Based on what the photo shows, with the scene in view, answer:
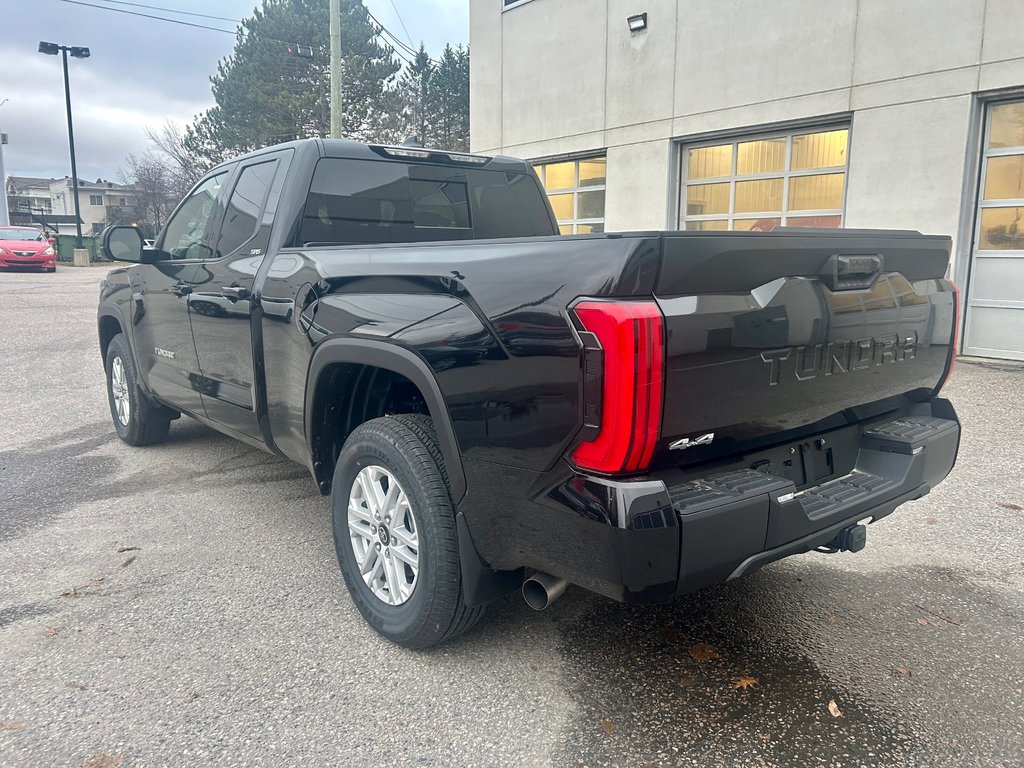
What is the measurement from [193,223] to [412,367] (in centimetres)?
282

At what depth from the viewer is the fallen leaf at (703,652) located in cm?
281

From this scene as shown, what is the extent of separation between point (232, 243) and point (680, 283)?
2.83 m

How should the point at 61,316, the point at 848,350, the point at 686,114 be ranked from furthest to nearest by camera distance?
1. the point at 61,316
2. the point at 686,114
3. the point at 848,350

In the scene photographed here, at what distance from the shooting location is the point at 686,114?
10938 mm

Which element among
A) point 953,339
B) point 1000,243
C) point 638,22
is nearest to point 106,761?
point 953,339

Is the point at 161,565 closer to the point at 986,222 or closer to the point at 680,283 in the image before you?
the point at 680,283

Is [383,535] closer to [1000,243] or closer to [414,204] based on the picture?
[414,204]

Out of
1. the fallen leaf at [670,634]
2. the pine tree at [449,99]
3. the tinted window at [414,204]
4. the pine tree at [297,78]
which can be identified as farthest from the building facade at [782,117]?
the pine tree at [449,99]

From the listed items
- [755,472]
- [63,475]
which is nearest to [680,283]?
[755,472]

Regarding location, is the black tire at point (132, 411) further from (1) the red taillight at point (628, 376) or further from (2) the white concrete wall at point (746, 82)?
(2) the white concrete wall at point (746, 82)

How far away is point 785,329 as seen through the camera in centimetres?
230

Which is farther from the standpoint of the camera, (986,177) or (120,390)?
(986,177)

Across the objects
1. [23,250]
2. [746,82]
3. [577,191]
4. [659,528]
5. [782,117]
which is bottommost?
[659,528]

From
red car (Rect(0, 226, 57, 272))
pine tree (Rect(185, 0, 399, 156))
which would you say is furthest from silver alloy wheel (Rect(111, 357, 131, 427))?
pine tree (Rect(185, 0, 399, 156))
